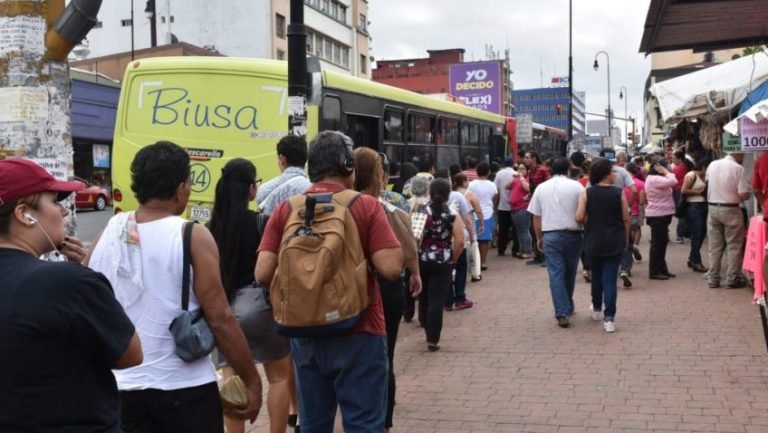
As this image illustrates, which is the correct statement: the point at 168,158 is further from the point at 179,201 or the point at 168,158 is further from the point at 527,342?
the point at 527,342

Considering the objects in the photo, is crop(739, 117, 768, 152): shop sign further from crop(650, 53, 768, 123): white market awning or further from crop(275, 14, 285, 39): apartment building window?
crop(275, 14, 285, 39): apartment building window

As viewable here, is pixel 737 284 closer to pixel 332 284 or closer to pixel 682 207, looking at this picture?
pixel 682 207

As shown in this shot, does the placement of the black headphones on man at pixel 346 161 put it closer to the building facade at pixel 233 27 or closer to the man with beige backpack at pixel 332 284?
the man with beige backpack at pixel 332 284

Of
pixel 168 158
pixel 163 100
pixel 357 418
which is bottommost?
pixel 357 418

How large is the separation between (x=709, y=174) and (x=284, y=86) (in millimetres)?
5817

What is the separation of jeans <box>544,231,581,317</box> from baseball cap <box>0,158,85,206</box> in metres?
→ 6.89

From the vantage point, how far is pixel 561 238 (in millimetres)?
8797

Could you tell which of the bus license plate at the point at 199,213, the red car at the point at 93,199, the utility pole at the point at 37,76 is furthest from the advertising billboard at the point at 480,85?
the utility pole at the point at 37,76

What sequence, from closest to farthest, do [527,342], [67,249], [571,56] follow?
[67,249] < [527,342] < [571,56]

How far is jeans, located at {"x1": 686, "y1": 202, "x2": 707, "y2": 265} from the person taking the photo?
12125 millimetres

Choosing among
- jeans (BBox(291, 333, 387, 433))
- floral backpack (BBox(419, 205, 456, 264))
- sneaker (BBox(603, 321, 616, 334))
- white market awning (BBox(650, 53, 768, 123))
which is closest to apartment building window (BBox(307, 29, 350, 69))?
white market awning (BBox(650, 53, 768, 123))

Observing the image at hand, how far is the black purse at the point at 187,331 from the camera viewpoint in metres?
3.20

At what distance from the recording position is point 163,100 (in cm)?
1077

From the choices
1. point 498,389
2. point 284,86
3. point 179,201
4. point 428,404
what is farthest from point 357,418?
point 284,86
